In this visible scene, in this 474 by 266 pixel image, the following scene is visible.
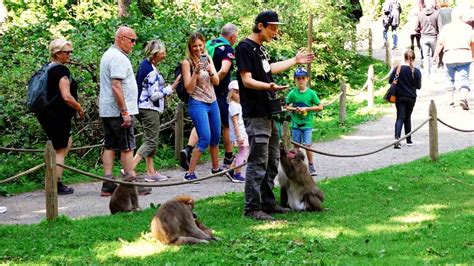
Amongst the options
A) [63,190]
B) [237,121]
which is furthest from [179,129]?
[63,190]

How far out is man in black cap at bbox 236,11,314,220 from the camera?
8.70 m

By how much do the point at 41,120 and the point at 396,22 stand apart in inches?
800

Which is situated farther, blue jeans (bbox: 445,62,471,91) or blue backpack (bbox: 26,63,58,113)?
blue jeans (bbox: 445,62,471,91)

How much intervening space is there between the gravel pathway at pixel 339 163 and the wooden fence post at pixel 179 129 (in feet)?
2.06

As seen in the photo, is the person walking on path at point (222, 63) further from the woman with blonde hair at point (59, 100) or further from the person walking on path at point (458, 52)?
the person walking on path at point (458, 52)

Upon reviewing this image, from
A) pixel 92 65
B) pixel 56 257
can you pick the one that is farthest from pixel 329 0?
pixel 56 257

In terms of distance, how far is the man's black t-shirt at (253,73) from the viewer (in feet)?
28.7

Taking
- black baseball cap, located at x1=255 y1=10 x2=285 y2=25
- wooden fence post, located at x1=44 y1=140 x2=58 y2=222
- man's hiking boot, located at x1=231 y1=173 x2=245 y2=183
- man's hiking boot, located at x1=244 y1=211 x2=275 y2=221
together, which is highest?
black baseball cap, located at x1=255 y1=10 x2=285 y2=25

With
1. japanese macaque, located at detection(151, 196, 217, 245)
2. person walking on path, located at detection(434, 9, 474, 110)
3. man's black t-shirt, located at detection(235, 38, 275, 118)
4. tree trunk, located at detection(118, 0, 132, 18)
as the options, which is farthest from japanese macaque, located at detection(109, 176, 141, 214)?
tree trunk, located at detection(118, 0, 132, 18)

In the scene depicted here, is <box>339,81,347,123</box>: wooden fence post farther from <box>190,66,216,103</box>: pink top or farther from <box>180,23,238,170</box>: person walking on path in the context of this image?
<box>190,66,216,103</box>: pink top

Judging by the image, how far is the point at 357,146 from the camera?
1563cm

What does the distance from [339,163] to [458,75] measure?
20.6ft

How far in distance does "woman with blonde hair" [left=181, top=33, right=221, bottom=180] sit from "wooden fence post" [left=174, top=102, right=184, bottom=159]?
8.20ft

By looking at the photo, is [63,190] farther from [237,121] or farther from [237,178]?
[237,121]
